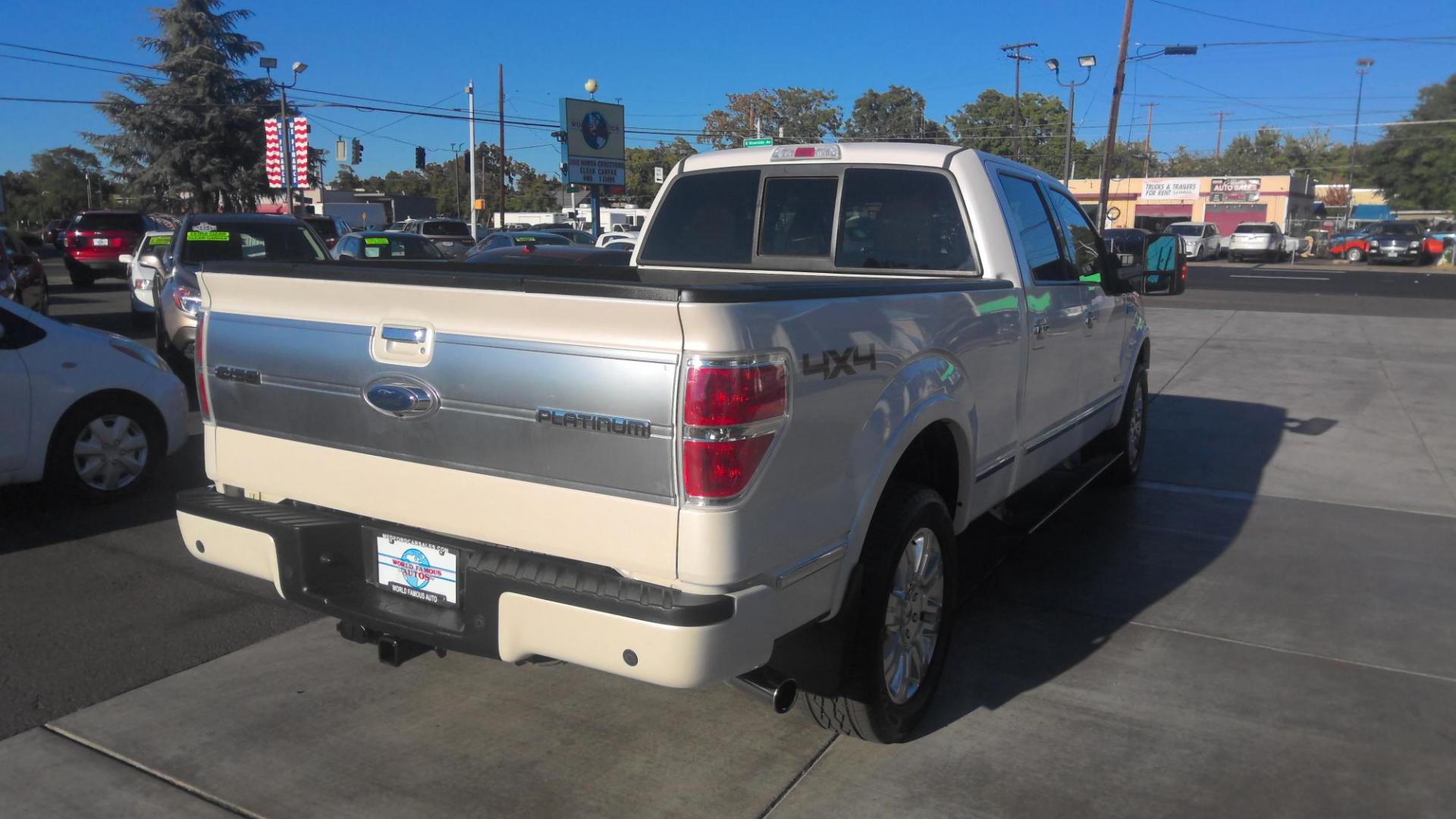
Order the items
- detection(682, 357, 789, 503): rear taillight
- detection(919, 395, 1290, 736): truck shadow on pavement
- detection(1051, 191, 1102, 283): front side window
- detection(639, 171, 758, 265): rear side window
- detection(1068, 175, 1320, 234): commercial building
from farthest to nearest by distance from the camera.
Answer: detection(1068, 175, 1320, 234): commercial building, detection(1051, 191, 1102, 283): front side window, detection(639, 171, 758, 265): rear side window, detection(919, 395, 1290, 736): truck shadow on pavement, detection(682, 357, 789, 503): rear taillight

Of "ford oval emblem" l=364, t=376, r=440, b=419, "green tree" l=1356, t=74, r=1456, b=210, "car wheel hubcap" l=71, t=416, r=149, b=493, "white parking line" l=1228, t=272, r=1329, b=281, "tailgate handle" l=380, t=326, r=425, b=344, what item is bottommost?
"car wheel hubcap" l=71, t=416, r=149, b=493

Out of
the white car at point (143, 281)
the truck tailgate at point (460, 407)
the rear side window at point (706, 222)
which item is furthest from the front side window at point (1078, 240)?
the white car at point (143, 281)

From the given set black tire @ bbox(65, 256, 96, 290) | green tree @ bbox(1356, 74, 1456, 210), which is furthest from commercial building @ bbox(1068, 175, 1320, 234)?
black tire @ bbox(65, 256, 96, 290)

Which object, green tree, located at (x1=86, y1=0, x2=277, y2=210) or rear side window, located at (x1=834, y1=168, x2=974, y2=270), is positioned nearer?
rear side window, located at (x1=834, y1=168, x2=974, y2=270)

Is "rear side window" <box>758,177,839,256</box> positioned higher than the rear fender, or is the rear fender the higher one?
"rear side window" <box>758,177,839,256</box>

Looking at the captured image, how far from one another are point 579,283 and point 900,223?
231 cm

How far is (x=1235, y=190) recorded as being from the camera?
216 ft

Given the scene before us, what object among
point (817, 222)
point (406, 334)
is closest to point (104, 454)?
point (406, 334)

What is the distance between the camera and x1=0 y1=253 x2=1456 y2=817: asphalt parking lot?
333 centimetres

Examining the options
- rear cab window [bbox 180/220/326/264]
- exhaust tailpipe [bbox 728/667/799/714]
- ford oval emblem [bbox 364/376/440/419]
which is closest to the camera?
ford oval emblem [bbox 364/376/440/419]

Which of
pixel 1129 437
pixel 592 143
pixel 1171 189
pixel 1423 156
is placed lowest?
pixel 1129 437

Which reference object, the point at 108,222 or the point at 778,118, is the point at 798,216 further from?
the point at 778,118

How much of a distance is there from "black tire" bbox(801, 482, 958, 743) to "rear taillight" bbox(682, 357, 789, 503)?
2.70 feet

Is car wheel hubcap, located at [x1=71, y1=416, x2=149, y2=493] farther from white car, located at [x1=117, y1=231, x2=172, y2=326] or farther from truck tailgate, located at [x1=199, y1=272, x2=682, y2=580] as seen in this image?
white car, located at [x1=117, y1=231, x2=172, y2=326]
